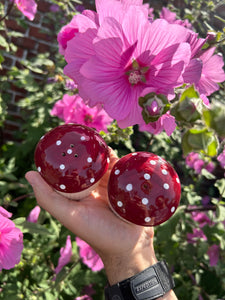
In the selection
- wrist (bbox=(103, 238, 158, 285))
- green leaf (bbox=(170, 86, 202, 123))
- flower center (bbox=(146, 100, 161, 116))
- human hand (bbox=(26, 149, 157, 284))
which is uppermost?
green leaf (bbox=(170, 86, 202, 123))

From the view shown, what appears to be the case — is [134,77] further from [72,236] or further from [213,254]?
[213,254]

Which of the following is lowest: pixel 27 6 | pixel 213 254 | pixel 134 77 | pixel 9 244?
pixel 213 254

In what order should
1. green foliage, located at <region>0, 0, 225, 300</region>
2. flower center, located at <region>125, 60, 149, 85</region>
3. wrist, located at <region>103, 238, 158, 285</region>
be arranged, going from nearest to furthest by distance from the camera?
flower center, located at <region>125, 60, 149, 85</region> → wrist, located at <region>103, 238, 158, 285</region> → green foliage, located at <region>0, 0, 225, 300</region>

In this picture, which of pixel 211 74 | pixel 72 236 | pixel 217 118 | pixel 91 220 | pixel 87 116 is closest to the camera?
pixel 217 118

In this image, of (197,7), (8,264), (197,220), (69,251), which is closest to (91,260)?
(69,251)

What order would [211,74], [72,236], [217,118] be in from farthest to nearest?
[72,236] < [211,74] < [217,118]

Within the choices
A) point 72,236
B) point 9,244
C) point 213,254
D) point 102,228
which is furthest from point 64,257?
point 213,254

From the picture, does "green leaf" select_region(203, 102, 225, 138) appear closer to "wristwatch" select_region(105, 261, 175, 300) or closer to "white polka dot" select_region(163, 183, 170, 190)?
"white polka dot" select_region(163, 183, 170, 190)

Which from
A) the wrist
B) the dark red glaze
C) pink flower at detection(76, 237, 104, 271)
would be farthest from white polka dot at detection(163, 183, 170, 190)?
pink flower at detection(76, 237, 104, 271)
